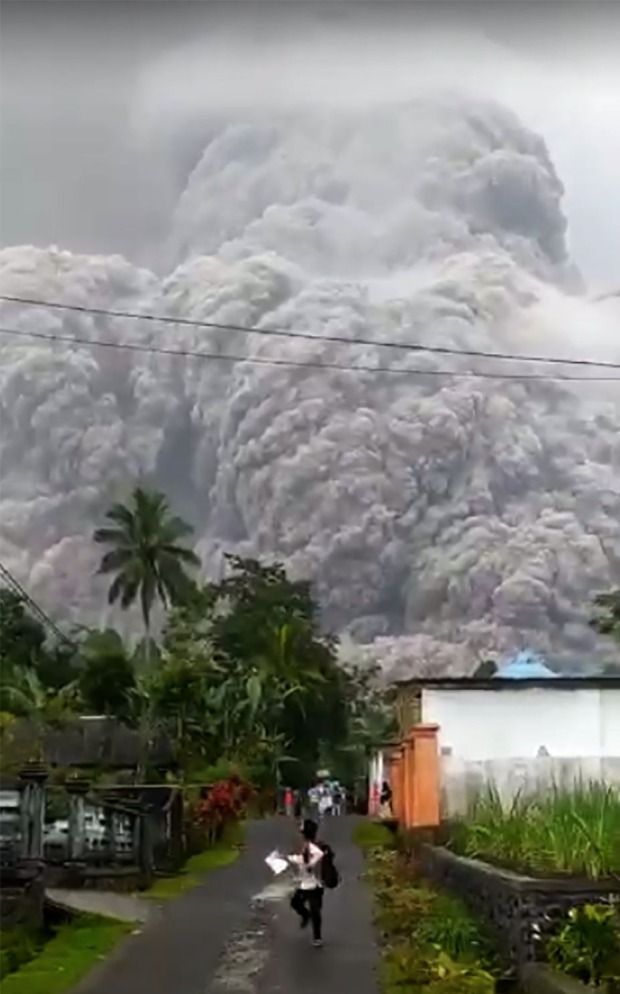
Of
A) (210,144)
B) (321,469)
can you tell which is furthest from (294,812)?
(210,144)

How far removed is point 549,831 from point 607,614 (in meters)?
0.53

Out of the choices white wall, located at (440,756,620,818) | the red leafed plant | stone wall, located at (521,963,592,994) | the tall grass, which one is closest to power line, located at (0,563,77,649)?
the red leafed plant

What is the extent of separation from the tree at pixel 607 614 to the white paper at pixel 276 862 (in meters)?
0.78

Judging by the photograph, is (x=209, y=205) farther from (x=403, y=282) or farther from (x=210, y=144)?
(x=403, y=282)

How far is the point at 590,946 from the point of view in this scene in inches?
122

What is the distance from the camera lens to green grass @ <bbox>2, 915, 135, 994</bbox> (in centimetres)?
284

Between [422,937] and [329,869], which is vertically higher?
[329,869]

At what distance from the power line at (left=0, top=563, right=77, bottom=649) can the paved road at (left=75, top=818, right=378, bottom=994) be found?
1.71ft

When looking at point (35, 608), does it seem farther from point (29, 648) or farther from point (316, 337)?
point (316, 337)

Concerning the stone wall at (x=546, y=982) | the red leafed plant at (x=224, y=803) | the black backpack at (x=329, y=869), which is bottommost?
the stone wall at (x=546, y=982)

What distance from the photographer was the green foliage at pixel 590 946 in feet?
10.0

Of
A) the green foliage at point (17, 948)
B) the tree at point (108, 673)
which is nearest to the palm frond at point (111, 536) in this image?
the tree at point (108, 673)

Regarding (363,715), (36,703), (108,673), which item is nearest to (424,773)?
(363,715)

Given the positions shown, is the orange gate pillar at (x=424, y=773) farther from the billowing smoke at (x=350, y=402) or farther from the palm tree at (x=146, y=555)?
the palm tree at (x=146, y=555)
